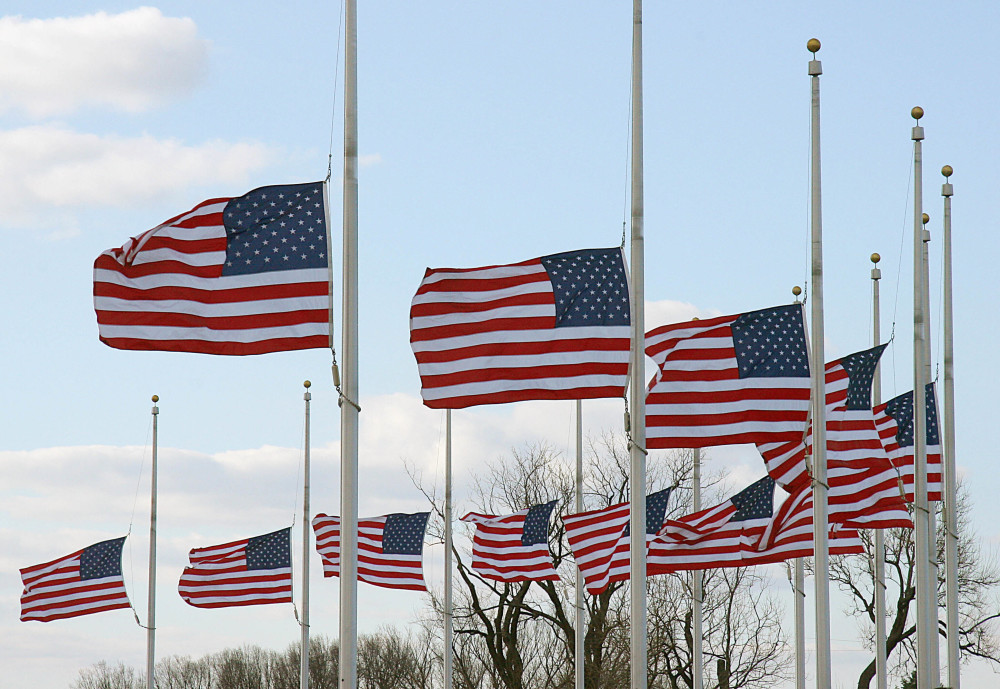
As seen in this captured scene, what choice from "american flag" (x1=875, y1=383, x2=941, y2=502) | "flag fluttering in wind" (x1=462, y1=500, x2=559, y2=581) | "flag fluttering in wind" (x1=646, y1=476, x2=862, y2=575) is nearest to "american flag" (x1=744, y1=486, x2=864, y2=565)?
"flag fluttering in wind" (x1=646, y1=476, x2=862, y2=575)

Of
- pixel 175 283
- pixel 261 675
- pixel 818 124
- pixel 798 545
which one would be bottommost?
pixel 261 675

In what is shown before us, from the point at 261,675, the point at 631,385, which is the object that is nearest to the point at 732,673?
Result: the point at 631,385

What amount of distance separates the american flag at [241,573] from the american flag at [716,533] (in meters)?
11.9

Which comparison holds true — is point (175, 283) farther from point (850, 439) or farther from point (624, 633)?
point (624, 633)

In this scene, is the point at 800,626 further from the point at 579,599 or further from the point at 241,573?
the point at 241,573

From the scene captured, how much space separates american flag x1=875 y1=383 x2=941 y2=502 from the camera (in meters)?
24.8

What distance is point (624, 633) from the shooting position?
47.7 meters

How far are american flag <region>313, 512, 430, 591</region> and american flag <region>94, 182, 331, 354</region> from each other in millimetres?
16688

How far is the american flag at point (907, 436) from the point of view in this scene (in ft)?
81.2

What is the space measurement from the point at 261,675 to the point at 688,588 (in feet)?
187

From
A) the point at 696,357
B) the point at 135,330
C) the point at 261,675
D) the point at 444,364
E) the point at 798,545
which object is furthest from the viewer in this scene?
the point at 261,675

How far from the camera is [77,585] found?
1326 inches

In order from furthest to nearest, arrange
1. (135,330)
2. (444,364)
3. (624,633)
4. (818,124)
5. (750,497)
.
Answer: (624,633) → (750,497) → (818,124) → (444,364) → (135,330)

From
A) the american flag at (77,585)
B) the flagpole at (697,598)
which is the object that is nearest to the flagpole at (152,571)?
the american flag at (77,585)
